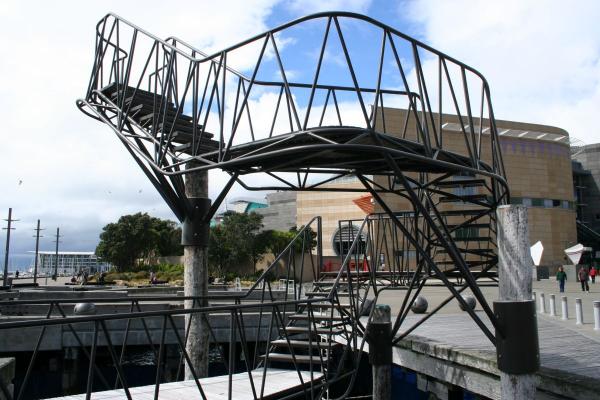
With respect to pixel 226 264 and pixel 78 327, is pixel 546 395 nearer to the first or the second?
pixel 78 327

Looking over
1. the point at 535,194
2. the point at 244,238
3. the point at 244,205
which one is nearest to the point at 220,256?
the point at 244,238

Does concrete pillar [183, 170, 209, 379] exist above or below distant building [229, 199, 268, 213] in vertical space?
below

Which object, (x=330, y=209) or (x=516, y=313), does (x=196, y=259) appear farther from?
(x=330, y=209)

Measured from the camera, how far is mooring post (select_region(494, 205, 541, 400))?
20.1 feet

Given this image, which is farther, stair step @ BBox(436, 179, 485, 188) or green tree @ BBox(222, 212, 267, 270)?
green tree @ BBox(222, 212, 267, 270)

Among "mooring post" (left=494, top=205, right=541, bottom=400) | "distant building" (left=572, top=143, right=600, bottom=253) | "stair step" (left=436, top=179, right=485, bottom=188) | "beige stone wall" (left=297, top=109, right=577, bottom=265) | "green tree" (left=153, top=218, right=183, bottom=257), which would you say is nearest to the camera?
"mooring post" (left=494, top=205, right=541, bottom=400)

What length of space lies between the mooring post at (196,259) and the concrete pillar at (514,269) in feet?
15.8

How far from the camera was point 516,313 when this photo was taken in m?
6.21

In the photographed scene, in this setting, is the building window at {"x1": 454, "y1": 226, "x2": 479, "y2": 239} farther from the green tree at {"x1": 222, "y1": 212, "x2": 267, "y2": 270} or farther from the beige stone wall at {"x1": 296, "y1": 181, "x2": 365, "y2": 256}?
the beige stone wall at {"x1": 296, "y1": 181, "x2": 365, "y2": 256}

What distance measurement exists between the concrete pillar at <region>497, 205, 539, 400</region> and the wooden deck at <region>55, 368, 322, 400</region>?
108 inches

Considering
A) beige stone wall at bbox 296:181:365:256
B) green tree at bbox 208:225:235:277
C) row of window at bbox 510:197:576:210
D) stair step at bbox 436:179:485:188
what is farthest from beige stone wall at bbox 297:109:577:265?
stair step at bbox 436:179:485:188

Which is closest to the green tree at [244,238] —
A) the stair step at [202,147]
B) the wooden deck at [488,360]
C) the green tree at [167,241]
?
the green tree at [167,241]

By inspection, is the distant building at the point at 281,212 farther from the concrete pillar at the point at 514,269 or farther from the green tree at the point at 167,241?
the concrete pillar at the point at 514,269

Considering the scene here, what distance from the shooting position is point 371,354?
8.71m
